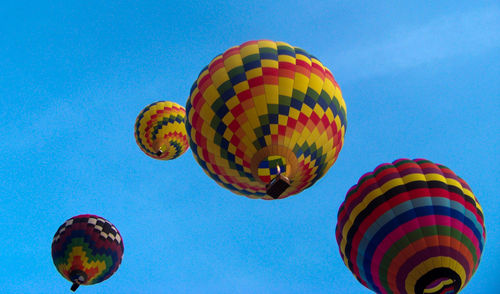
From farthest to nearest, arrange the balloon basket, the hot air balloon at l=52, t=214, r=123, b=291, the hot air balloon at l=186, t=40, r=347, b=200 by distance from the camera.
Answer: the hot air balloon at l=52, t=214, r=123, b=291 → the hot air balloon at l=186, t=40, r=347, b=200 → the balloon basket

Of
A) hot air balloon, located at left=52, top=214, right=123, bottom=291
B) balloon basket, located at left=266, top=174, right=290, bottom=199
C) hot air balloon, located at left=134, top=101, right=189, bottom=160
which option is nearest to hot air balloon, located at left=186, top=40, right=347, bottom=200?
balloon basket, located at left=266, top=174, right=290, bottom=199

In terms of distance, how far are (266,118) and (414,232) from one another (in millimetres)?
3823

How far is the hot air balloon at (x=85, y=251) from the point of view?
10688mm

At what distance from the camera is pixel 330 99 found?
25.9 ft

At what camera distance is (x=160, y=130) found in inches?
593

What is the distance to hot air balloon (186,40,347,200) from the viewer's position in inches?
285

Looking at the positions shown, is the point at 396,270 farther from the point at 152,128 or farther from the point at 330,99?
the point at 152,128

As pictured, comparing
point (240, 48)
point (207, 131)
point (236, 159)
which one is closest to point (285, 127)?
point (236, 159)

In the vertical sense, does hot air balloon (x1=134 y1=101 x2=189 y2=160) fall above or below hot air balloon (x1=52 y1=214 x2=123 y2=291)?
above

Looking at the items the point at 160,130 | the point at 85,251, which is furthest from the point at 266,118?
the point at 160,130

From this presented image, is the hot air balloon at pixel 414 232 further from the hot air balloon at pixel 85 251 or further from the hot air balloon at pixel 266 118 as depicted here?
the hot air balloon at pixel 85 251

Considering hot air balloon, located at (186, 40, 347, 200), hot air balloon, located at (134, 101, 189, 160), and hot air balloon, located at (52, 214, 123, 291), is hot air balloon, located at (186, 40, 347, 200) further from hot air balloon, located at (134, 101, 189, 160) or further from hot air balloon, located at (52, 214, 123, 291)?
hot air balloon, located at (134, 101, 189, 160)

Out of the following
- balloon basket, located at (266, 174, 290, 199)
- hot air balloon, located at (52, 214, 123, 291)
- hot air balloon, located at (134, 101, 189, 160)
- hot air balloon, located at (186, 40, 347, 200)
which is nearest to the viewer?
balloon basket, located at (266, 174, 290, 199)

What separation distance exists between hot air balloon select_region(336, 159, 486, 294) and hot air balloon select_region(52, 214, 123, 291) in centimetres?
720
